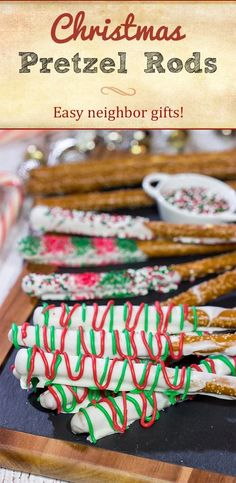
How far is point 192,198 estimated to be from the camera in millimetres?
2475

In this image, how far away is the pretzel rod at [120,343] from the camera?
68.0 inches

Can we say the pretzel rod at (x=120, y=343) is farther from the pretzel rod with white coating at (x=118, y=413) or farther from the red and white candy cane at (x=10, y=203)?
the red and white candy cane at (x=10, y=203)

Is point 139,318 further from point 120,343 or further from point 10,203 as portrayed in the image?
point 10,203

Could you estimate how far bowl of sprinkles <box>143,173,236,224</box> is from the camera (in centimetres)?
235

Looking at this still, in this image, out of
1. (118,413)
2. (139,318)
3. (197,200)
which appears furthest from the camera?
(197,200)

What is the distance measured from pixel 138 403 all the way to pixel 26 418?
29cm

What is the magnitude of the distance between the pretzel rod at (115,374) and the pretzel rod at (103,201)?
95cm

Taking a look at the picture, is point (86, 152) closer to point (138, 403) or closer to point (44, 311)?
point (44, 311)

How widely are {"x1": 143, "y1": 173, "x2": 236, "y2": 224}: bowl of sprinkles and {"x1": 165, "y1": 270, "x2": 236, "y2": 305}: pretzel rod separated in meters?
0.31

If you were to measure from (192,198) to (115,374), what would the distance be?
100 cm

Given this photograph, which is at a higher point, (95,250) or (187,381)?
(95,250)

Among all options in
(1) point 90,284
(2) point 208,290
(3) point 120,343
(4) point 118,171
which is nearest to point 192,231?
(2) point 208,290

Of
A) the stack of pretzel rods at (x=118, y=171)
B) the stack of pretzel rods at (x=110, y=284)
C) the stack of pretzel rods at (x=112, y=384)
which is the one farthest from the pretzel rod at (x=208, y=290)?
the stack of pretzel rods at (x=118, y=171)

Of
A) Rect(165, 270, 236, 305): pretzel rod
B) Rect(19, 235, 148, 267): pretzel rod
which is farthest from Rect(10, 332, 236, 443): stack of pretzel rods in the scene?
Rect(19, 235, 148, 267): pretzel rod
